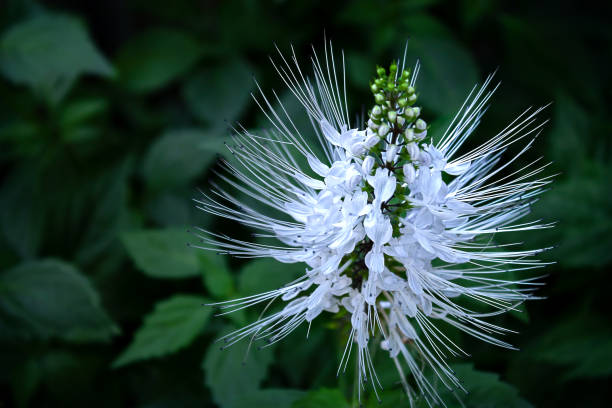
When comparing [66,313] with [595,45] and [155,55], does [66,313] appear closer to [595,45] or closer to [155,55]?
[155,55]

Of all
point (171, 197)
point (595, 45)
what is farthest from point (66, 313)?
point (595, 45)

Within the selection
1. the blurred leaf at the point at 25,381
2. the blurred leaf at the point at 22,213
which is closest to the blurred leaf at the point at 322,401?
the blurred leaf at the point at 25,381

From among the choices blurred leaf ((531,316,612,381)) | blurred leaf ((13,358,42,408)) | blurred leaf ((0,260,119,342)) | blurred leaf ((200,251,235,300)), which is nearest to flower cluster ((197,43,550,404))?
blurred leaf ((200,251,235,300))

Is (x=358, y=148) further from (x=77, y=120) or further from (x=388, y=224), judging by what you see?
(x=77, y=120)

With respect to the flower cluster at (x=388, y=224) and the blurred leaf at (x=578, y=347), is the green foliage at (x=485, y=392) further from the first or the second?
the blurred leaf at (x=578, y=347)

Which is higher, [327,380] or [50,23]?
[50,23]

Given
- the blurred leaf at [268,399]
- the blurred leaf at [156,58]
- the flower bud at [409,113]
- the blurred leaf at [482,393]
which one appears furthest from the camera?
the blurred leaf at [156,58]

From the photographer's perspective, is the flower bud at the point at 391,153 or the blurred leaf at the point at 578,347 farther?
the blurred leaf at the point at 578,347
